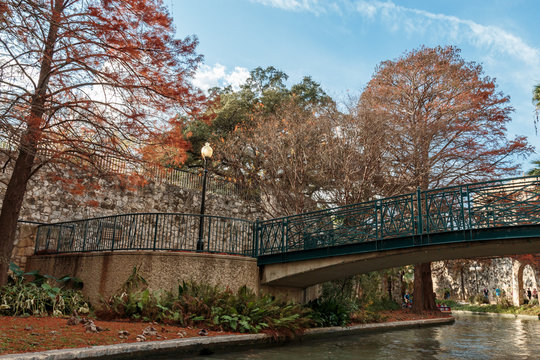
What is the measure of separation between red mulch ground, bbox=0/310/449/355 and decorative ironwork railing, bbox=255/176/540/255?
167 inches

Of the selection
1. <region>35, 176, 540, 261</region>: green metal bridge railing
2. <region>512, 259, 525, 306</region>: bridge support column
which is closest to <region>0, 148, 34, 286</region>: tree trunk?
<region>35, 176, 540, 261</region>: green metal bridge railing

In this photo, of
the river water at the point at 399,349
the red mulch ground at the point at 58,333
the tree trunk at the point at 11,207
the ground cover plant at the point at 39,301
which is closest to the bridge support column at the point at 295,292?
the river water at the point at 399,349

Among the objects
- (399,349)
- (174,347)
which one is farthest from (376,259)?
(174,347)

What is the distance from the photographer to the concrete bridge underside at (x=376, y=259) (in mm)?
10125

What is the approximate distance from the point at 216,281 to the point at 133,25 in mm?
6548

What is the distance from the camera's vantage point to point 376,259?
1138 cm

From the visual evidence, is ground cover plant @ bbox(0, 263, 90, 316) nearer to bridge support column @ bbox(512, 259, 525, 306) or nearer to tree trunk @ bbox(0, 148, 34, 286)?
tree trunk @ bbox(0, 148, 34, 286)

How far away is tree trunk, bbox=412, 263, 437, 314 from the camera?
21.2 m

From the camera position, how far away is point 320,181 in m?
18.8

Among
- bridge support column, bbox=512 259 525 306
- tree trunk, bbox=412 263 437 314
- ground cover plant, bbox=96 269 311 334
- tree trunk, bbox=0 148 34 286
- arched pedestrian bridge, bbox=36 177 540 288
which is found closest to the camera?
ground cover plant, bbox=96 269 311 334

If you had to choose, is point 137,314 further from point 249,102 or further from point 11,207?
point 249,102

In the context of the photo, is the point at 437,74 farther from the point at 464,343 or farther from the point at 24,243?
the point at 24,243

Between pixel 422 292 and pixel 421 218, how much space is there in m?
12.5

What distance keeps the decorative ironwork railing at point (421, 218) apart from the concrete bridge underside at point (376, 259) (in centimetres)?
41
